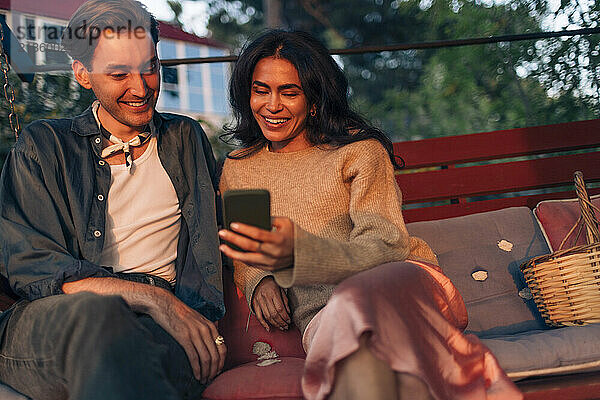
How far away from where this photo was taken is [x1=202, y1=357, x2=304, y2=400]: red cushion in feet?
6.31

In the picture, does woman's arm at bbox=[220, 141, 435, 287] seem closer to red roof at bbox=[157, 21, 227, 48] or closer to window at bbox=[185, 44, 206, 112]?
red roof at bbox=[157, 21, 227, 48]

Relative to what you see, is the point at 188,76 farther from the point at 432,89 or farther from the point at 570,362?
the point at 570,362

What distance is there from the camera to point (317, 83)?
2393mm

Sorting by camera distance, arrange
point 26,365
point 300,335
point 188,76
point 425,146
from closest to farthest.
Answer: point 26,365
point 300,335
point 425,146
point 188,76

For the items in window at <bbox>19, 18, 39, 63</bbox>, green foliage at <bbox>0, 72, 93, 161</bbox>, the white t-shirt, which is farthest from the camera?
window at <bbox>19, 18, 39, 63</bbox>

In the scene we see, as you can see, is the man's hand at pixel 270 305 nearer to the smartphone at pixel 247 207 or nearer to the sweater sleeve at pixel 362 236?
the sweater sleeve at pixel 362 236

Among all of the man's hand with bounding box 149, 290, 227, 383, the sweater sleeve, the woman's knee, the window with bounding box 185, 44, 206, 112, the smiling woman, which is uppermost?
the window with bounding box 185, 44, 206, 112

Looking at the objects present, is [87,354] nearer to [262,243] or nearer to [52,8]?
[262,243]

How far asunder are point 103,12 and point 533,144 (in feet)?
7.10

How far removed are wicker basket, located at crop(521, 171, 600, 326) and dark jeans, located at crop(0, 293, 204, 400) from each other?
133cm

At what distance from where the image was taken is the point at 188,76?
9.62 metres

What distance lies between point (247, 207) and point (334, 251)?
0.89 ft

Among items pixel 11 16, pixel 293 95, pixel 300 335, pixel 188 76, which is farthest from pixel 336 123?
pixel 188 76

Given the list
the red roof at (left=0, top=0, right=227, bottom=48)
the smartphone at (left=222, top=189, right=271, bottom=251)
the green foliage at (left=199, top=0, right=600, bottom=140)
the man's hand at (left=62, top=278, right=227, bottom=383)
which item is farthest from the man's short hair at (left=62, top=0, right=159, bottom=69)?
the red roof at (left=0, top=0, right=227, bottom=48)
